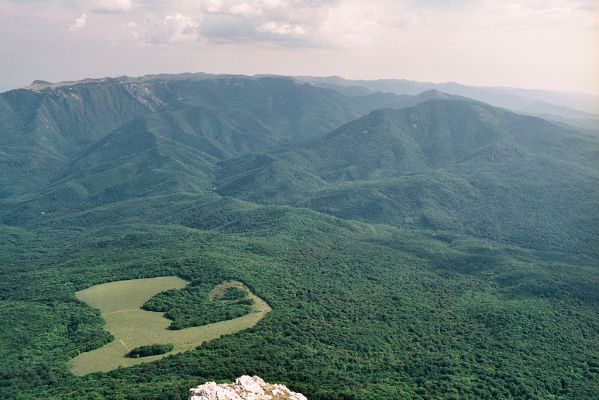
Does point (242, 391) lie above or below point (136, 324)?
above

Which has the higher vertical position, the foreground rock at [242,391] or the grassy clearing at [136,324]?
the foreground rock at [242,391]

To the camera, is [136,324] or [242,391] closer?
[242,391]

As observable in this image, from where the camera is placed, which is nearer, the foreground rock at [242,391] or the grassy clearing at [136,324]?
the foreground rock at [242,391]

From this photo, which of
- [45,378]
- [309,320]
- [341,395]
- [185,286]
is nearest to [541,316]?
[309,320]

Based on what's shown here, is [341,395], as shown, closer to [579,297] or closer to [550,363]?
[550,363]

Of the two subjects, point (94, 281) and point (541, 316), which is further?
point (94, 281)
